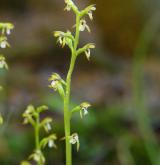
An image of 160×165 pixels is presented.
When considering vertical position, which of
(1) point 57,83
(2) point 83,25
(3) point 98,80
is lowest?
(1) point 57,83

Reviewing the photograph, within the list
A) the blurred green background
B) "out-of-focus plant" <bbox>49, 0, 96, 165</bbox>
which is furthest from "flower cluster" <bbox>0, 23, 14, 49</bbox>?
the blurred green background

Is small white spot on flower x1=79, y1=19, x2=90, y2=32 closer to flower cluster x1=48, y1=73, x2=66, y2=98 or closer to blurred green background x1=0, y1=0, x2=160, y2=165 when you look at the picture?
flower cluster x1=48, y1=73, x2=66, y2=98

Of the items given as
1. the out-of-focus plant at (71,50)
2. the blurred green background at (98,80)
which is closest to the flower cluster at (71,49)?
the out-of-focus plant at (71,50)

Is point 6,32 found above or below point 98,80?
below

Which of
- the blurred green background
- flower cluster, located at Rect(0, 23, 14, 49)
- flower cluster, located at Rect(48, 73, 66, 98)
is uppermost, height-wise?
the blurred green background

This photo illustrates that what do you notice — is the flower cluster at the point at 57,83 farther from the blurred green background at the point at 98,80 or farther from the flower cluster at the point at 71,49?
the blurred green background at the point at 98,80

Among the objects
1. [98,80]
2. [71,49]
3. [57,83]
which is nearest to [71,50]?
[71,49]

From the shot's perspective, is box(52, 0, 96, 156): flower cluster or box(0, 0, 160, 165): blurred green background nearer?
box(52, 0, 96, 156): flower cluster

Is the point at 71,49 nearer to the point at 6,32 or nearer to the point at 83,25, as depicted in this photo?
the point at 83,25
